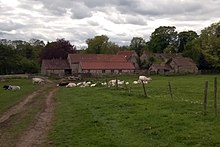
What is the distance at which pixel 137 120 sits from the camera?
19.8 meters

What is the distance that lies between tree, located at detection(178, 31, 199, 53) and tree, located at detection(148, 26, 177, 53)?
2.09 meters

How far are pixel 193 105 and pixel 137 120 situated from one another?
5.72 meters

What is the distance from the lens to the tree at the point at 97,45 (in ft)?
517

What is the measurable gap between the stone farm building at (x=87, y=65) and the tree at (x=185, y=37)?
41727 mm

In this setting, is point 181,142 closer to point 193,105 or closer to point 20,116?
point 193,105

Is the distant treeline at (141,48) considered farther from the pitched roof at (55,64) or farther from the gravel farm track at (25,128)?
the gravel farm track at (25,128)

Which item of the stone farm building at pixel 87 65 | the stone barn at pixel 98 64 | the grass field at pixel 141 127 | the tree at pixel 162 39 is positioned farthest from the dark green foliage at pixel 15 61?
the grass field at pixel 141 127

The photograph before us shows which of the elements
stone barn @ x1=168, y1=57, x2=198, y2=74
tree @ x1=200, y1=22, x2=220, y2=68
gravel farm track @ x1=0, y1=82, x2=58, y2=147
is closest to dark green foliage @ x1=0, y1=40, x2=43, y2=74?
stone barn @ x1=168, y1=57, x2=198, y2=74

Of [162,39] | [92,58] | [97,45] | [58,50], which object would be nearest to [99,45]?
[97,45]

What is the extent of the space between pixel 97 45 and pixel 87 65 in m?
44.3

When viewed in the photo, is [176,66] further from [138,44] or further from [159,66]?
[138,44]

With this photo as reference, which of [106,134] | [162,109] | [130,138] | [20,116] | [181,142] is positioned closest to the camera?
[181,142]

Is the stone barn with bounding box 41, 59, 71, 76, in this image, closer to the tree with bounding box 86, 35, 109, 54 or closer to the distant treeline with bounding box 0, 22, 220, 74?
the distant treeline with bounding box 0, 22, 220, 74

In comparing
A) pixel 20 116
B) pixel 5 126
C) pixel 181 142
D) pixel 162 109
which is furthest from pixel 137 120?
pixel 20 116
